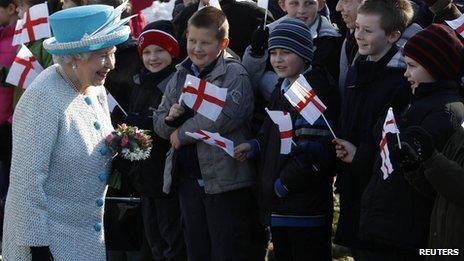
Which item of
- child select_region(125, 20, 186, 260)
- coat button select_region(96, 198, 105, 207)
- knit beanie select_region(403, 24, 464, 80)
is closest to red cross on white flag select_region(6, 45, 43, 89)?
child select_region(125, 20, 186, 260)

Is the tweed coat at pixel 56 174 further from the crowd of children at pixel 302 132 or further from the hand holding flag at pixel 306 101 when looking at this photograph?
the hand holding flag at pixel 306 101

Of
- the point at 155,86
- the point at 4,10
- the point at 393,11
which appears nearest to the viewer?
the point at 393,11

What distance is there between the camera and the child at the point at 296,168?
6.09 metres

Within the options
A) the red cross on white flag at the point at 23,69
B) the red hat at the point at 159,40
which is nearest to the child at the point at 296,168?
the red hat at the point at 159,40

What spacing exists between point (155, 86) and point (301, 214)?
1.67 meters

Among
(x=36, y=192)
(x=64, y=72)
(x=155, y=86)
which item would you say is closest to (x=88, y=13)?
(x=64, y=72)

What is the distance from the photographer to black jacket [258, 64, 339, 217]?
6047 millimetres

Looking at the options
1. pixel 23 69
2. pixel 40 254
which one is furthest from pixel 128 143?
pixel 23 69

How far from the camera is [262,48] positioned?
22.5 feet

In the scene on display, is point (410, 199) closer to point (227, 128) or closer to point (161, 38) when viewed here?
point (227, 128)

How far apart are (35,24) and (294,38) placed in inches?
103

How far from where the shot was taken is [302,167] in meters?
6.02

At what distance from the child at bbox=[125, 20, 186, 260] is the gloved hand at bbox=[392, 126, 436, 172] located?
2.47m

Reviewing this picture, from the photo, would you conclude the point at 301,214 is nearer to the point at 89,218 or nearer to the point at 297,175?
the point at 297,175
